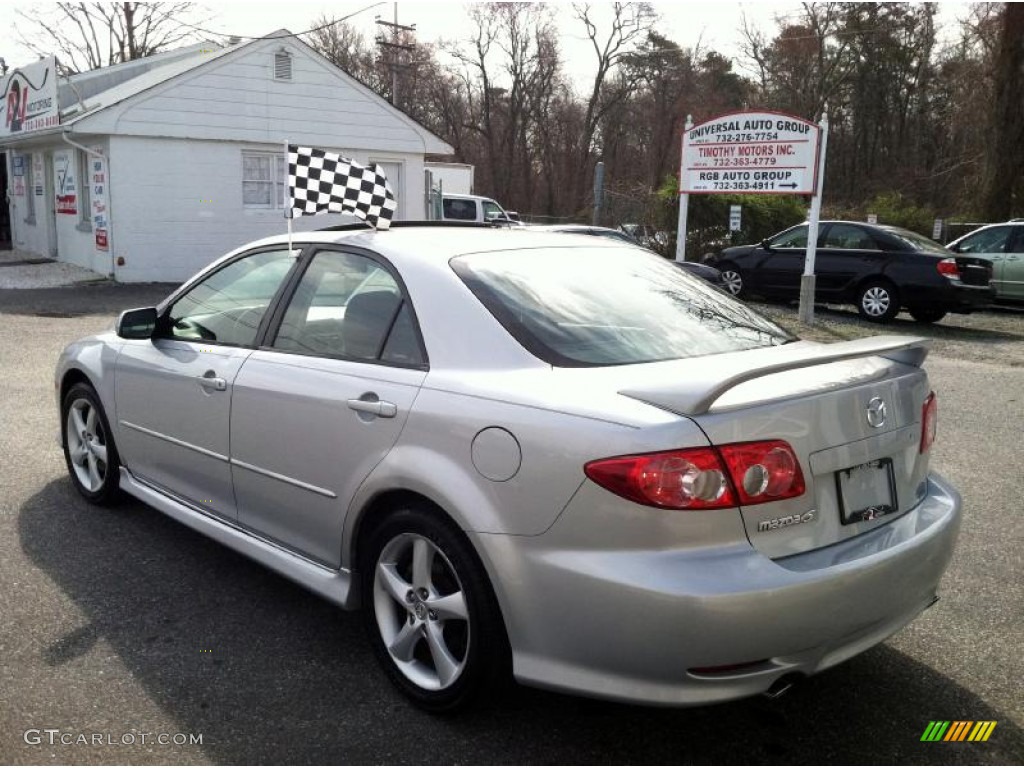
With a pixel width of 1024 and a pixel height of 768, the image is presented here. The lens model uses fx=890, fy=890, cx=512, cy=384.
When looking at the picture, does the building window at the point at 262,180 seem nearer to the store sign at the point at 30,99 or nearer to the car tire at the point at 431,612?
the store sign at the point at 30,99

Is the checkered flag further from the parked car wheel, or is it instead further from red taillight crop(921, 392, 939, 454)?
the parked car wheel

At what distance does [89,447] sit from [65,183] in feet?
54.1

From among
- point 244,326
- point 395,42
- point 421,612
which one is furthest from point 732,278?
point 395,42

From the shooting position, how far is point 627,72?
4481 centimetres

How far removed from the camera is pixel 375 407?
116 inches

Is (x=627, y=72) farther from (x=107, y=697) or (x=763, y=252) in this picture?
(x=107, y=697)

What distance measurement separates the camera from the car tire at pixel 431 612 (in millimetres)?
2650

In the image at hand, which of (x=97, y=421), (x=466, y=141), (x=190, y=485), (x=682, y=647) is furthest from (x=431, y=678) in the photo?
(x=466, y=141)

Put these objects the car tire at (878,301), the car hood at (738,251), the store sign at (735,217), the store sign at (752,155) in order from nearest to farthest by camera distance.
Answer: the store sign at (752,155) < the car tire at (878,301) < the car hood at (738,251) < the store sign at (735,217)

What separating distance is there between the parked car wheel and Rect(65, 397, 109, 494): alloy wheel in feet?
40.1

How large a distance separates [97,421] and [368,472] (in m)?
2.49

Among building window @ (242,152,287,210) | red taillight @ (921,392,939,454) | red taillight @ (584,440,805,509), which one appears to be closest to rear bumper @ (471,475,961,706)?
red taillight @ (584,440,805,509)

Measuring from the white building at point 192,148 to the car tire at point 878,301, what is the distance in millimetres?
10696

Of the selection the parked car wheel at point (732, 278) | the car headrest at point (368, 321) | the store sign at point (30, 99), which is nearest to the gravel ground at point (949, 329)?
the parked car wheel at point (732, 278)
